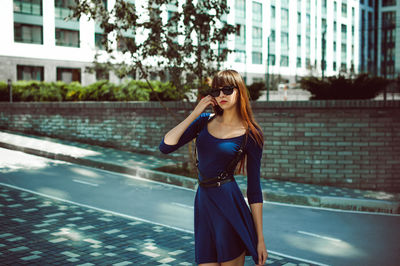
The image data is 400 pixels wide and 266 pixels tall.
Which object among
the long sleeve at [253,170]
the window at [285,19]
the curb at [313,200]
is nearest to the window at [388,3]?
the window at [285,19]

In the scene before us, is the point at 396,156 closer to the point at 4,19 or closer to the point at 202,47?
the point at 202,47

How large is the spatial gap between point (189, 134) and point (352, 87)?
10.0 m

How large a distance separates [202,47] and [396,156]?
590cm

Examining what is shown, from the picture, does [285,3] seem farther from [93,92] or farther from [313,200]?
[313,200]

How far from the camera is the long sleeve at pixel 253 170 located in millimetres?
2934

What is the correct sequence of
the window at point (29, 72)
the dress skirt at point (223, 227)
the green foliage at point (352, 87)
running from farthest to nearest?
the window at point (29, 72)
the green foliage at point (352, 87)
the dress skirt at point (223, 227)

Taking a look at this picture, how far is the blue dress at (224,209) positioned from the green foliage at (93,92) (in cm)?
1133

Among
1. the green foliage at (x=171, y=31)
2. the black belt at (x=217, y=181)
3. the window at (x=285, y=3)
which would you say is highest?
the window at (x=285, y=3)

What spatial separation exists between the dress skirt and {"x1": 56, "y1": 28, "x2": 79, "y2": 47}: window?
129 feet

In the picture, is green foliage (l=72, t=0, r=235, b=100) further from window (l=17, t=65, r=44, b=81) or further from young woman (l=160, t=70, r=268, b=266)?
window (l=17, t=65, r=44, b=81)

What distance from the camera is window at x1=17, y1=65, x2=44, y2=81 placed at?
37031 millimetres

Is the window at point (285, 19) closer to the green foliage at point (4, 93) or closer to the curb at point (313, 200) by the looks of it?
the green foliage at point (4, 93)

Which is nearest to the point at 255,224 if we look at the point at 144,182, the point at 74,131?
the point at 144,182

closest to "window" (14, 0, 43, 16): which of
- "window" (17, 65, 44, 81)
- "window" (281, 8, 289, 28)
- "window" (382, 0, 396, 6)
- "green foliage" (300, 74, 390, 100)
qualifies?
"window" (17, 65, 44, 81)
